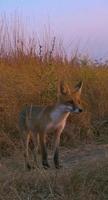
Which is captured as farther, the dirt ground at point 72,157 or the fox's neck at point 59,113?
the fox's neck at point 59,113

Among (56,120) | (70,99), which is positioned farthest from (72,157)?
(70,99)

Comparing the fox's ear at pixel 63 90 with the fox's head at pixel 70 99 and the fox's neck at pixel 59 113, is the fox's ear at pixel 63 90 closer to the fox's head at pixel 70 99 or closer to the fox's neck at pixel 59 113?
the fox's head at pixel 70 99

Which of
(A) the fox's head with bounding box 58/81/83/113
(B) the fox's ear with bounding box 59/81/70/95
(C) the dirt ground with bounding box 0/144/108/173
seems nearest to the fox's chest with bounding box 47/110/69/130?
(A) the fox's head with bounding box 58/81/83/113

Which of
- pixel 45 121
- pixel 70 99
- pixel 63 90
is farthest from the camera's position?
pixel 63 90

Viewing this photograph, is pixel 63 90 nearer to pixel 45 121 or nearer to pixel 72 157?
pixel 45 121

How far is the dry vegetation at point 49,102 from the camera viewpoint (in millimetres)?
5395

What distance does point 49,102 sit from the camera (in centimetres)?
934

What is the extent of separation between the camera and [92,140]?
9258 millimetres

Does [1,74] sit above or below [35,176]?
below

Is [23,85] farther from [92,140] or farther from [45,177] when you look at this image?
[45,177]

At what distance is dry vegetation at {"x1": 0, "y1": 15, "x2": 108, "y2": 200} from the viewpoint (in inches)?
212

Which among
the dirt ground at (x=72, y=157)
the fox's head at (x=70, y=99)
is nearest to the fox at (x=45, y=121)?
the fox's head at (x=70, y=99)

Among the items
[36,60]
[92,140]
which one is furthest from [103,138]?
[36,60]

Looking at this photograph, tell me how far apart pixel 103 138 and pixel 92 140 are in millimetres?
192
